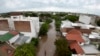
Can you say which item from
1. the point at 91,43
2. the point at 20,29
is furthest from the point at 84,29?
the point at 20,29

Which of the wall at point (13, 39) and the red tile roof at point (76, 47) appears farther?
the wall at point (13, 39)

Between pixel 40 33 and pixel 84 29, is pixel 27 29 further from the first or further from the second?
pixel 84 29

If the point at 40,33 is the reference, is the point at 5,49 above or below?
above

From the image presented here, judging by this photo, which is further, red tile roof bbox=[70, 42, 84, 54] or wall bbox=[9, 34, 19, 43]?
wall bbox=[9, 34, 19, 43]

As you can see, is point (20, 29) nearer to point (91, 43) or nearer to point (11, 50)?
point (11, 50)

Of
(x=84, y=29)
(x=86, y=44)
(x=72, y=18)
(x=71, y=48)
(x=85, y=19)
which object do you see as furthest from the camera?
(x=72, y=18)

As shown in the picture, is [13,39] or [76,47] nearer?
[76,47]

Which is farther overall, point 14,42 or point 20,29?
point 20,29

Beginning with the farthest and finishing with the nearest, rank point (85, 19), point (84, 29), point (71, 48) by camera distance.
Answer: point (85, 19) < point (84, 29) < point (71, 48)

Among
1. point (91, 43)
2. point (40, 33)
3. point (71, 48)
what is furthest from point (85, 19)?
point (71, 48)
